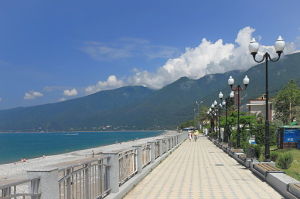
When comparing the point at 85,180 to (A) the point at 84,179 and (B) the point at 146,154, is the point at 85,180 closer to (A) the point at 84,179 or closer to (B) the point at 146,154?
(A) the point at 84,179

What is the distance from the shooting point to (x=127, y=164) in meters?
10.6

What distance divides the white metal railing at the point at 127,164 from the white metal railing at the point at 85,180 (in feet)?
4.53

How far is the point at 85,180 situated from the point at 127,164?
402 centimetres

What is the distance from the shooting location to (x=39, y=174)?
4824 mm

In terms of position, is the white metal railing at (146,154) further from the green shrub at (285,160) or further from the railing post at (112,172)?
the railing post at (112,172)

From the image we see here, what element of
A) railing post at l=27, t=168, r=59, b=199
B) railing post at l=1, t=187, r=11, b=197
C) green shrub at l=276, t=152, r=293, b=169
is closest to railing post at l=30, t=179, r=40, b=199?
railing post at l=27, t=168, r=59, b=199

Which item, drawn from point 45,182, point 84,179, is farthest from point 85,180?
point 45,182

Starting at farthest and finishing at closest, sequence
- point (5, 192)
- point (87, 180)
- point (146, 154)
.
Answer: point (146, 154) < point (87, 180) < point (5, 192)

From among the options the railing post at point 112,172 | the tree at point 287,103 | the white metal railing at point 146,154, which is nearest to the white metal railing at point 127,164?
the railing post at point 112,172

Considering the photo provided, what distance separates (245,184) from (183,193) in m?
2.40

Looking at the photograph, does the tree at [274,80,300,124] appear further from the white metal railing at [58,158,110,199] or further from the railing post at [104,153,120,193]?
the white metal railing at [58,158,110,199]

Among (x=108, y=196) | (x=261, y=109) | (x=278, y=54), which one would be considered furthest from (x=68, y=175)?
(x=261, y=109)

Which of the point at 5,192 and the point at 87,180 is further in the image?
the point at 87,180

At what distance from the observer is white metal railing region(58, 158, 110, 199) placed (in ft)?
18.5
